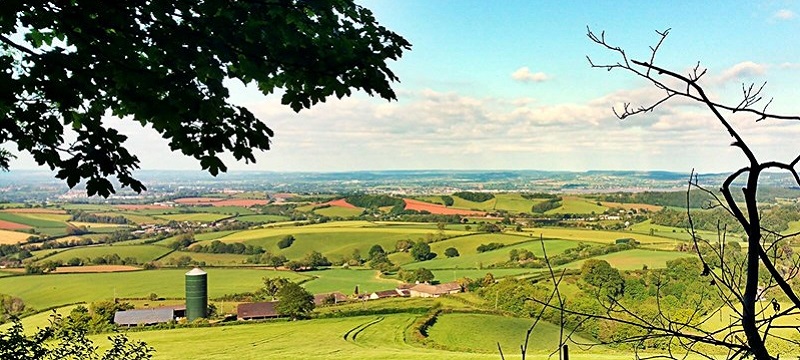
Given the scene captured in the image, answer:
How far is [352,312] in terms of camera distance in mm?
32125

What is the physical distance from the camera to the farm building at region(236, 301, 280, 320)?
105ft

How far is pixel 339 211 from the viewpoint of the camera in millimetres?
74562

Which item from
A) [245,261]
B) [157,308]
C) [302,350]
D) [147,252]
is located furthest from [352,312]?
[147,252]

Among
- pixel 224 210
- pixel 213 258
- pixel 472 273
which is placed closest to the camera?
pixel 472 273

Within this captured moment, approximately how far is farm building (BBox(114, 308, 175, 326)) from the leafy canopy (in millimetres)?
30754

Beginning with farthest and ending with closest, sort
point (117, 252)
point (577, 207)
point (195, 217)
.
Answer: point (577, 207)
point (195, 217)
point (117, 252)

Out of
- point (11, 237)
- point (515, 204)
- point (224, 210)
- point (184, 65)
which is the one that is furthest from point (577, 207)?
point (184, 65)

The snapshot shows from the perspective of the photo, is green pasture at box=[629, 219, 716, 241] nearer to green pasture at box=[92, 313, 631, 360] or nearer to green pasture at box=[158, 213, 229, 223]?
green pasture at box=[92, 313, 631, 360]

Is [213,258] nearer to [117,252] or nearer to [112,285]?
[117,252]

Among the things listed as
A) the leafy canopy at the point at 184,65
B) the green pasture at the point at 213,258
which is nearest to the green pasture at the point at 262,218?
the green pasture at the point at 213,258

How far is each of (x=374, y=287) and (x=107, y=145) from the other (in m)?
37.9

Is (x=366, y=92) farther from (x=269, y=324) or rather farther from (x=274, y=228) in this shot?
(x=274, y=228)

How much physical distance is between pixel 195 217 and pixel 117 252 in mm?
22053

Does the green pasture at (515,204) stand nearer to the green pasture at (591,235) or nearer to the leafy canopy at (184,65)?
the green pasture at (591,235)
